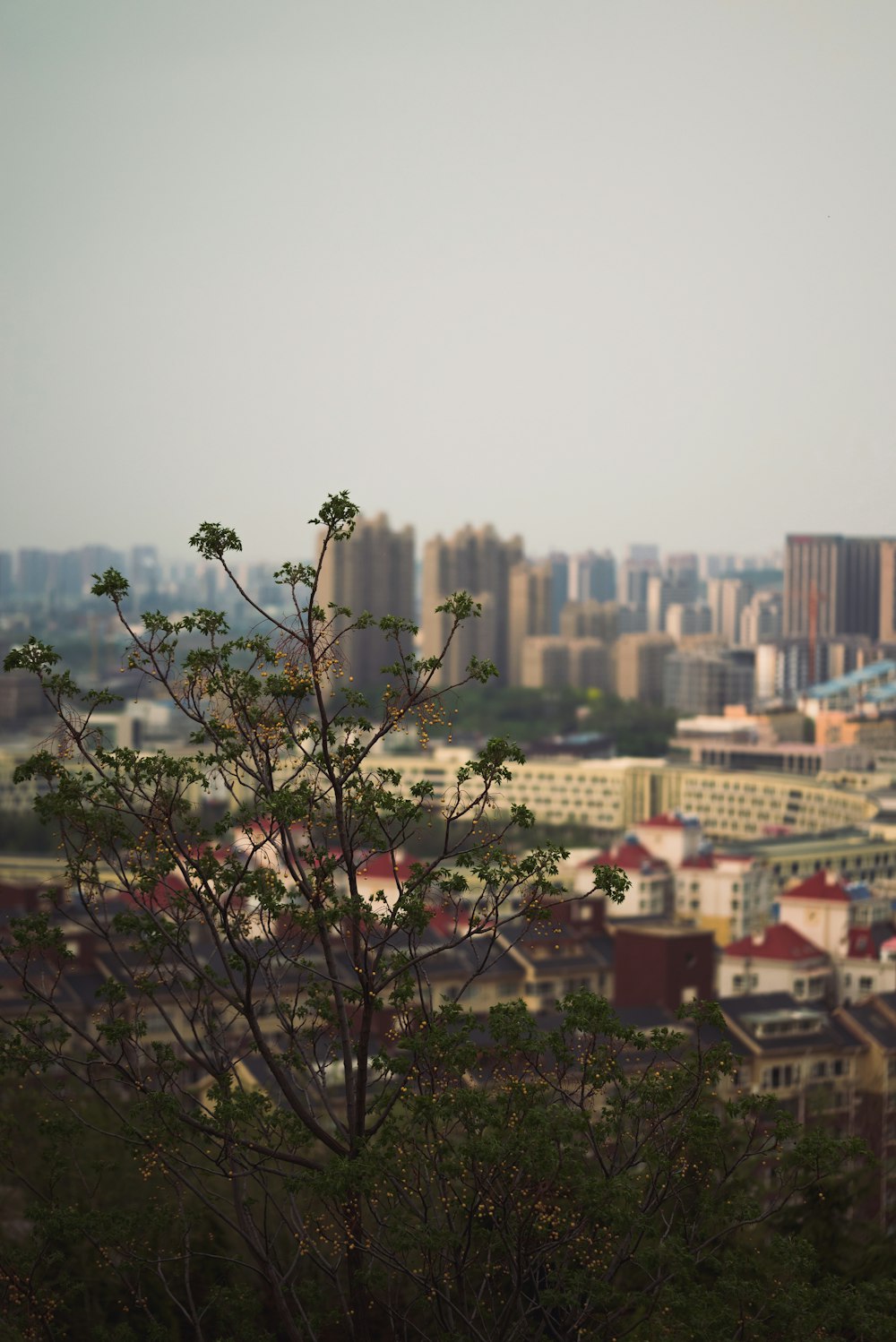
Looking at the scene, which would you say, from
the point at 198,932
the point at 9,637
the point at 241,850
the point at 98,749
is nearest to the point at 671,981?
the point at 198,932

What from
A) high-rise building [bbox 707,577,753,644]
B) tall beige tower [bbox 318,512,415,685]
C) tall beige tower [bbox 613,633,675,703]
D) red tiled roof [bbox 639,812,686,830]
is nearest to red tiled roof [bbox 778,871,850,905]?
red tiled roof [bbox 639,812,686,830]

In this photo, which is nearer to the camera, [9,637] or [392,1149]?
[392,1149]

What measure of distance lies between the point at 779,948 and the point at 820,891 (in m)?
0.80

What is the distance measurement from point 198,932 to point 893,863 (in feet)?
22.2

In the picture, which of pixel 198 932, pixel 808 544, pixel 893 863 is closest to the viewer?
pixel 198 932

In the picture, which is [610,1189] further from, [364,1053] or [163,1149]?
[163,1149]

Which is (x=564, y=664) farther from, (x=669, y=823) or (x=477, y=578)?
(x=669, y=823)

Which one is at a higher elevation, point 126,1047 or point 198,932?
point 126,1047

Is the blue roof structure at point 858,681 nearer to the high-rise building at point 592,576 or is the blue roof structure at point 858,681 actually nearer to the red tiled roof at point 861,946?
the red tiled roof at point 861,946

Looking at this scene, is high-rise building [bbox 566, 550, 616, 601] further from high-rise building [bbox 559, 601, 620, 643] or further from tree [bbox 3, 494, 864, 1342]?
tree [bbox 3, 494, 864, 1342]

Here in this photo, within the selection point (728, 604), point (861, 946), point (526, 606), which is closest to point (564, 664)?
point (526, 606)

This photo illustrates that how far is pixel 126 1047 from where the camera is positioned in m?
2.42

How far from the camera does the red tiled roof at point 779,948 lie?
25.0 feet

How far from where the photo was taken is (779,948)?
764cm
